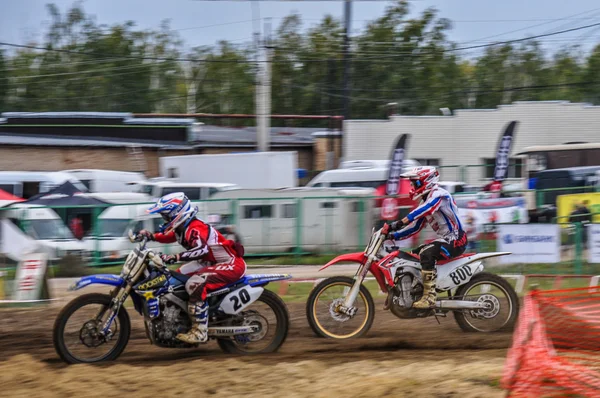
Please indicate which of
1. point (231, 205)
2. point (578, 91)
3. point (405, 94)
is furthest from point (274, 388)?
point (578, 91)

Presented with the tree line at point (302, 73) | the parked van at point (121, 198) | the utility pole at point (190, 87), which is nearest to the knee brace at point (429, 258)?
the parked van at point (121, 198)

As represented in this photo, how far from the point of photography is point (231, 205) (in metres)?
19.3

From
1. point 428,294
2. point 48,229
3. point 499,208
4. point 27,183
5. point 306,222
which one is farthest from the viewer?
point 27,183

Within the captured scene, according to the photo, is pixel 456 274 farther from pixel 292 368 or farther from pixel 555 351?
pixel 292 368

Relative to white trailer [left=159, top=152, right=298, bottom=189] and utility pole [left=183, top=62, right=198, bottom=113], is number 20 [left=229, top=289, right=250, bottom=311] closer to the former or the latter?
white trailer [left=159, top=152, right=298, bottom=189]

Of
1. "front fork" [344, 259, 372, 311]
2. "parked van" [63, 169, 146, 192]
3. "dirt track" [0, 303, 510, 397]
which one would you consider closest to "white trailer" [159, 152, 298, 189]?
"parked van" [63, 169, 146, 192]

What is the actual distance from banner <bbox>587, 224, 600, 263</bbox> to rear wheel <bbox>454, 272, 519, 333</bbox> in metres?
5.73

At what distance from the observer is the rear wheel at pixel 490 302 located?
31.6ft

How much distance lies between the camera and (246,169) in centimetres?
2656

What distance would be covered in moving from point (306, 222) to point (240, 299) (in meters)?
11.1

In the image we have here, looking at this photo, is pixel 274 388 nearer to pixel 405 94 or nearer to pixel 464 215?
pixel 464 215

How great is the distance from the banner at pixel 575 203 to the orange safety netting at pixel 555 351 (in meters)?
8.36

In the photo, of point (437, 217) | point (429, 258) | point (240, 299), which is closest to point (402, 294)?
point (429, 258)

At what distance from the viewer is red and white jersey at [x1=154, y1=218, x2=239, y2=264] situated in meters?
8.30
